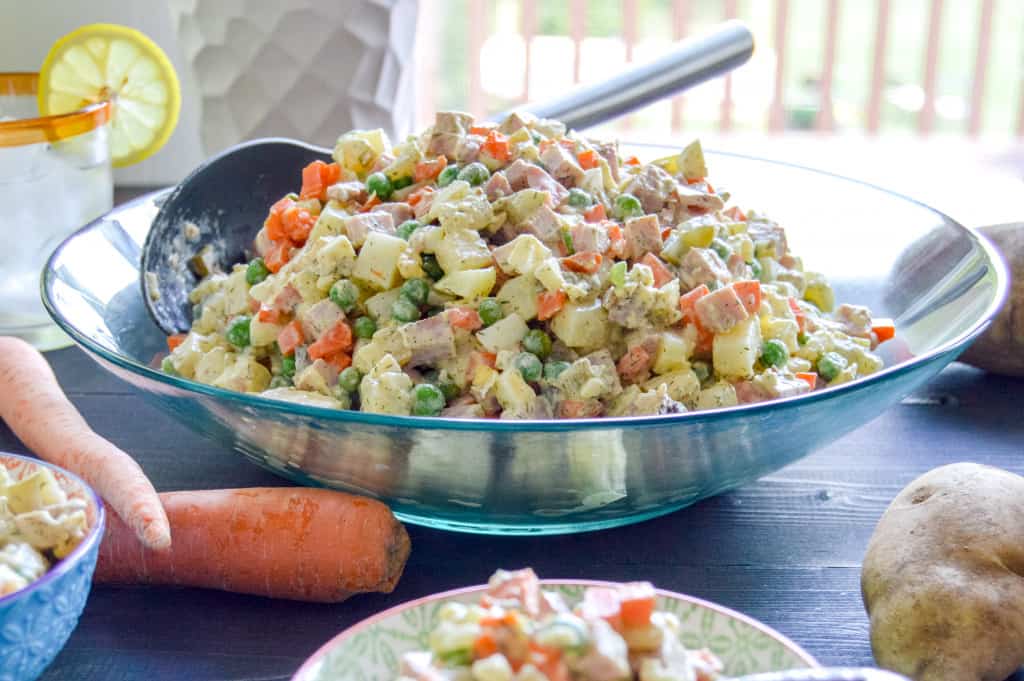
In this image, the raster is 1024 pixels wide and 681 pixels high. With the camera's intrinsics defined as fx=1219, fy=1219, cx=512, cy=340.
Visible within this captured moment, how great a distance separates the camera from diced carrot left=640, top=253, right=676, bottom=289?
1.71 m

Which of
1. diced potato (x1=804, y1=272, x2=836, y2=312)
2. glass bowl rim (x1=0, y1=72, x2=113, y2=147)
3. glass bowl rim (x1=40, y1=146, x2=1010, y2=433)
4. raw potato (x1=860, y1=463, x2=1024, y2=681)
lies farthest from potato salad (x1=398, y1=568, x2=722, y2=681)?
glass bowl rim (x1=0, y1=72, x2=113, y2=147)

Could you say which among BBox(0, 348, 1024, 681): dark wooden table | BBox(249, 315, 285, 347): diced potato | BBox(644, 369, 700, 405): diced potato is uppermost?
BBox(249, 315, 285, 347): diced potato

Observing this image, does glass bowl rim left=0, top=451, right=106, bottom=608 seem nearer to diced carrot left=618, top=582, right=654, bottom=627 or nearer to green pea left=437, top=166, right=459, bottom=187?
diced carrot left=618, top=582, right=654, bottom=627

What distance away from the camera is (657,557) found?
166 centimetres

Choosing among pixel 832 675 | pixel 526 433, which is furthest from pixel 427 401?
pixel 832 675

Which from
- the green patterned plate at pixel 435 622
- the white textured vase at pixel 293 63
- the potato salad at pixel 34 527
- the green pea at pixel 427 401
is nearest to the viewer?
the green patterned plate at pixel 435 622

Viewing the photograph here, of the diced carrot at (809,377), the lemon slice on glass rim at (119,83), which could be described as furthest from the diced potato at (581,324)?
the lemon slice on glass rim at (119,83)

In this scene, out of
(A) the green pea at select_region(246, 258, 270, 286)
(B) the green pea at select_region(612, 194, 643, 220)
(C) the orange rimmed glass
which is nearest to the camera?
(B) the green pea at select_region(612, 194, 643, 220)

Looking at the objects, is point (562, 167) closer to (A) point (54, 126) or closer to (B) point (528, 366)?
(B) point (528, 366)

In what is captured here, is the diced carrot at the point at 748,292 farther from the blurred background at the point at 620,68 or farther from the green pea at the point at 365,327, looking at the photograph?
the blurred background at the point at 620,68

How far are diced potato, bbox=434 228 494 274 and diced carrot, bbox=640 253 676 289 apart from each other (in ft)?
0.73

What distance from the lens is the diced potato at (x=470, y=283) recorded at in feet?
5.43

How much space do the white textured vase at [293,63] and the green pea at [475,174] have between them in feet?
3.97

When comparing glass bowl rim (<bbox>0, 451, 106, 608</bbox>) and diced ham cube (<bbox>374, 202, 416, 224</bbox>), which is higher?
diced ham cube (<bbox>374, 202, 416, 224</bbox>)
